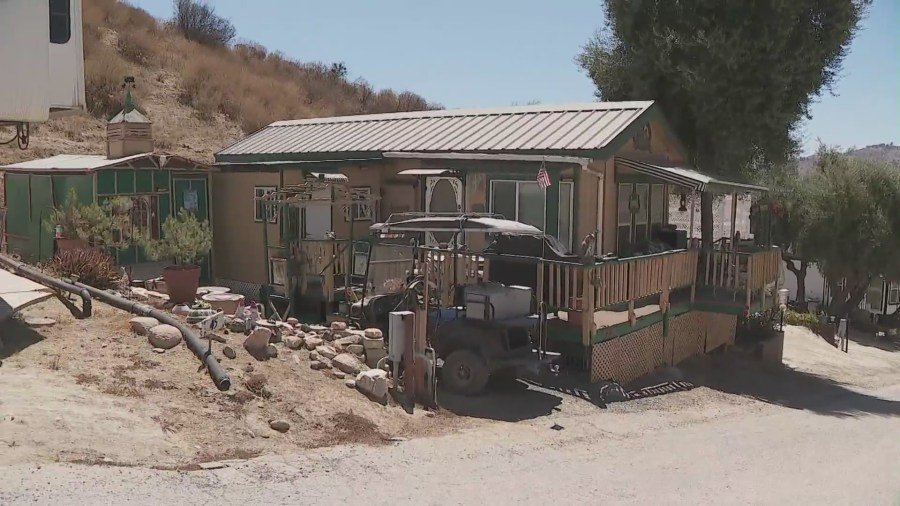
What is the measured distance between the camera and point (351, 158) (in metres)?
16.0

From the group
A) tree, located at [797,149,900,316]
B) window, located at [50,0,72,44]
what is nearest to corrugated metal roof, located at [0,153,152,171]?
window, located at [50,0,72,44]

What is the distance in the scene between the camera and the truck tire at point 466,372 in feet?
33.8

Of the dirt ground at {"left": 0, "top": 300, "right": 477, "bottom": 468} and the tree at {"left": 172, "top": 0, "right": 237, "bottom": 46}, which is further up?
the tree at {"left": 172, "top": 0, "right": 237, "bottom": 46}

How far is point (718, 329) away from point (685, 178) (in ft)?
14.5

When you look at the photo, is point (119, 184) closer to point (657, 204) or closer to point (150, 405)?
point (150, 405)

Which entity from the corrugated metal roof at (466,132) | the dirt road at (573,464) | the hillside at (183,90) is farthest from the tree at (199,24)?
the dirt road at (573,464)

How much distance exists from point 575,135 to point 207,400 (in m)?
8.27

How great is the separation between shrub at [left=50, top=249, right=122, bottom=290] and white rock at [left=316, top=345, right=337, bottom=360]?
3.82 metres

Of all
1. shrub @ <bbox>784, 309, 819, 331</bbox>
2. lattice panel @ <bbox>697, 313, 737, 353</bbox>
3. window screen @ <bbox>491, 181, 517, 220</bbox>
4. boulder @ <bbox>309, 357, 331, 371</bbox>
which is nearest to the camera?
boulder @ <bbox>309, 357, 331, 371</bbox>

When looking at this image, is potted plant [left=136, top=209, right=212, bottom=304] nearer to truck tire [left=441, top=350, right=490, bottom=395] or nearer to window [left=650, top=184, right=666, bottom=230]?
truck tire [left=441, top=350, right=490, bottom=395]

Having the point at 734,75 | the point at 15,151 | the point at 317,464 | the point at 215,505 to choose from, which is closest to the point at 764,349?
the point at 734,75

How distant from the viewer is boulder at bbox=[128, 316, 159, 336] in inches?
359

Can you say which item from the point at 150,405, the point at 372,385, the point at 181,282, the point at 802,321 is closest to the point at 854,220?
the point at 802,321

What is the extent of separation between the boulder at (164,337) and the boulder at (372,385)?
2125 mm
